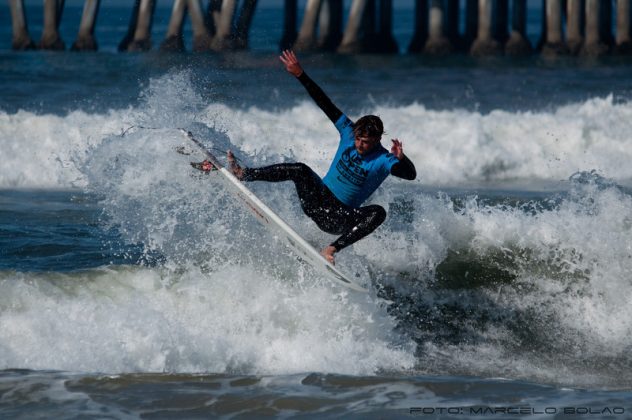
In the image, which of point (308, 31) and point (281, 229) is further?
point (308, 31)

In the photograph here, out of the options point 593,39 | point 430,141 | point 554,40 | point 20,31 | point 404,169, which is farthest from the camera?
point 20,31

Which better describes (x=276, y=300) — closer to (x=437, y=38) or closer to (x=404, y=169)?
(x=404, y=169)

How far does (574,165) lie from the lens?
1727cm

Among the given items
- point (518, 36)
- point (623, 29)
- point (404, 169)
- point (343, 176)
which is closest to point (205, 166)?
point (343, 176)

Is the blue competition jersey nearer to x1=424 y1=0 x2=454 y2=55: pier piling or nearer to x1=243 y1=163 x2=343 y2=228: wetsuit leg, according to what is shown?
x1=243 y1=163 x2=343 y2=228: wetsuit leg

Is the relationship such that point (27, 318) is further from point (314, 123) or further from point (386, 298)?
point (314, 123)

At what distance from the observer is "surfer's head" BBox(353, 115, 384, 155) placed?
25.9 ft

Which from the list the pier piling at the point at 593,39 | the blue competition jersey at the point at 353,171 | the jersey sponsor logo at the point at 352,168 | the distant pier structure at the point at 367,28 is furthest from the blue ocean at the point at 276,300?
the pier piling at the point at 593,39

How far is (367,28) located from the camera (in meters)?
33.2

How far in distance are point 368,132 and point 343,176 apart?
0.48 metres

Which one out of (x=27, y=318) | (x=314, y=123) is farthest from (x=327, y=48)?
(x=27, y=318)

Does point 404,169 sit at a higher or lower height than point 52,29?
lower

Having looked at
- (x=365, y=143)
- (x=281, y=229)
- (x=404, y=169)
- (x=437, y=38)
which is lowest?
(x=281, y=229)

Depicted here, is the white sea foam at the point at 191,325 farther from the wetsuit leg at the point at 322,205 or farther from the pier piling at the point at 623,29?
the pier piling at the point at 623,29
